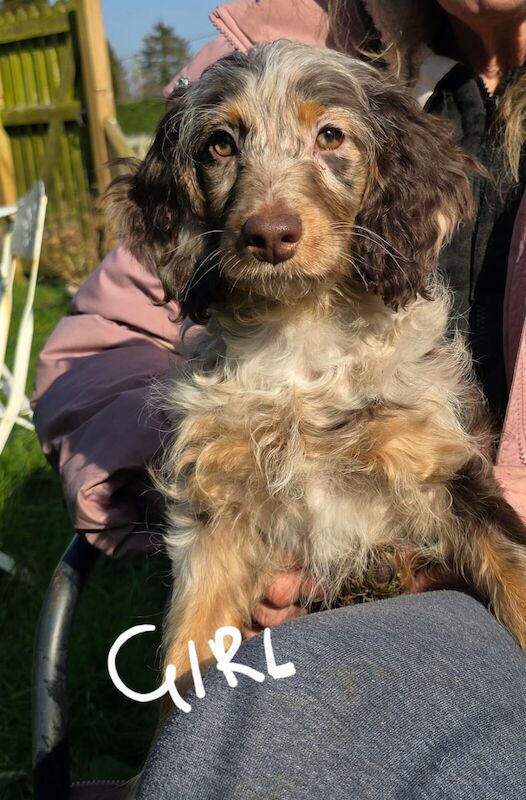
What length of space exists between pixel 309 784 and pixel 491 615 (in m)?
0.69

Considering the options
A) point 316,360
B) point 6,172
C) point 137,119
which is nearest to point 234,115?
point 316,360

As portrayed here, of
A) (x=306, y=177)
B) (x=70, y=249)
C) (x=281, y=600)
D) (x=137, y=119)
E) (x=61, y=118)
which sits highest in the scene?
(x=306, y=177)

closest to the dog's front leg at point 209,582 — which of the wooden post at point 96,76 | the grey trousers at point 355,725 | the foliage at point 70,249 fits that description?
the grey trousers at point 355,725

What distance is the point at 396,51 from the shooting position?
8.87ft

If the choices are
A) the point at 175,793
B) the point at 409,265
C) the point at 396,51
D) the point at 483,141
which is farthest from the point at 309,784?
the point at 396,51

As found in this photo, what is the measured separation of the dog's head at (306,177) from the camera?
2209 millimetres

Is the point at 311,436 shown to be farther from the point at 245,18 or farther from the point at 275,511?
the point at 245,18

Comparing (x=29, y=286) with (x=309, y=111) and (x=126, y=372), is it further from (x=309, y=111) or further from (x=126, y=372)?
(x=309, y=111)

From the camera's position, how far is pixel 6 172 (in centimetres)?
1210

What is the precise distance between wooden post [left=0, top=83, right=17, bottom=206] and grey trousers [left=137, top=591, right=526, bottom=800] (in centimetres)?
1113

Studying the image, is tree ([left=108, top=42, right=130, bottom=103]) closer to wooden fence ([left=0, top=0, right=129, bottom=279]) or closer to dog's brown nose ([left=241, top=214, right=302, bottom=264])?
wooden fence ([left=0, top=0, right=129, bottom=279])

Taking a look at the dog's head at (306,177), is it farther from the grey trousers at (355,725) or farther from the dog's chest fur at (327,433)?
the grey trousers at (355,725)

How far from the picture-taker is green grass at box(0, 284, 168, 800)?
329cm

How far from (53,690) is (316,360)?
102 centimetres
